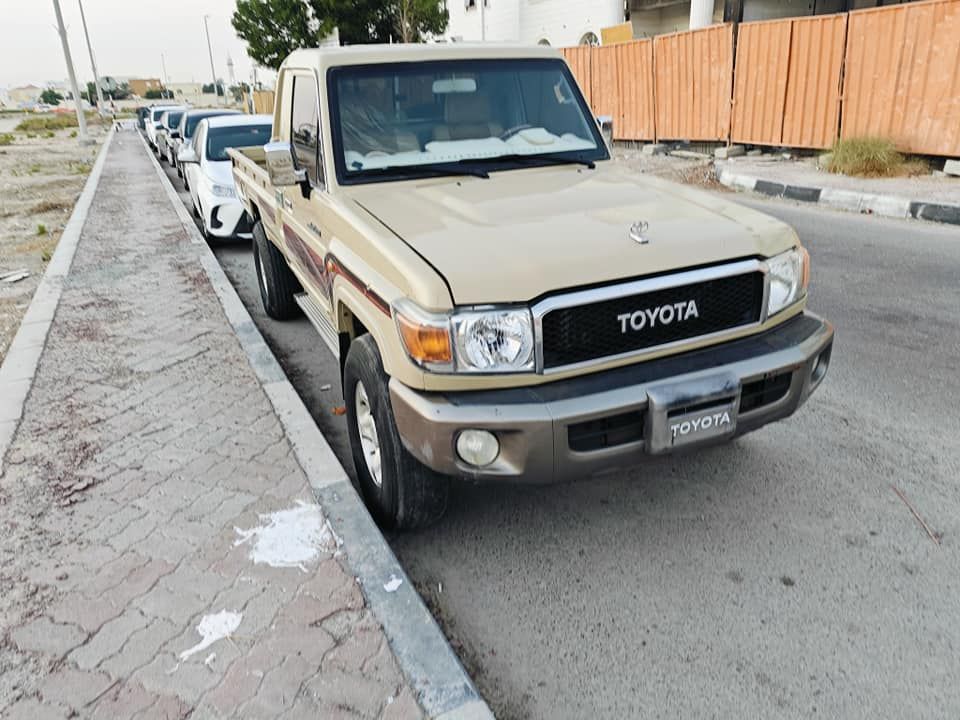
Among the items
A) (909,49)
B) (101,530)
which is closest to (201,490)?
(101,530)

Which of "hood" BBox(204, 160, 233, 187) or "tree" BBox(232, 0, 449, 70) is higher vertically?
"tree" BBox(232, 0, 449, 70)

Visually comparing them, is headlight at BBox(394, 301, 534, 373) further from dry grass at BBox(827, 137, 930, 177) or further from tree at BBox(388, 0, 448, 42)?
tree at BBox(388, 0, 448, 42)

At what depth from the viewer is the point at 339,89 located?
12.4 ft

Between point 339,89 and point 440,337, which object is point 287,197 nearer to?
point 339,89

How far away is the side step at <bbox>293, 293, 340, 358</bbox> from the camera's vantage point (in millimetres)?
3832

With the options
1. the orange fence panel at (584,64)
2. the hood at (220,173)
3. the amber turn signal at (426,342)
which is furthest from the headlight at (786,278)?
the orange fence panel at (584,64)

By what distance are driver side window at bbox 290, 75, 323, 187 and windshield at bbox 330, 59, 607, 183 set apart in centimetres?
20

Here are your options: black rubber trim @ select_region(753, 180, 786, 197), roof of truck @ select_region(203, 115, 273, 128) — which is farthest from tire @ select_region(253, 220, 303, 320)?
black rubber trim @ select_region(753, 180, 786, 197)

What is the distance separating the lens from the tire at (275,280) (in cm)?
608

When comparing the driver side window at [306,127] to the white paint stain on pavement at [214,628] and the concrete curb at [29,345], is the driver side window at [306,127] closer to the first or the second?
the white paint stain on pavement at [214,628]

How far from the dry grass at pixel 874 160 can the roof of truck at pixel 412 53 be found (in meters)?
9.08

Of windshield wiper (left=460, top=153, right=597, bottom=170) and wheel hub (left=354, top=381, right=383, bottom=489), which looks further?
windshield wiper (left=460, top=153, right=597, bottom=170)

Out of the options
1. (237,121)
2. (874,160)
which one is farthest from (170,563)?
(874,160)

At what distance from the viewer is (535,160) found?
12.9 ft
